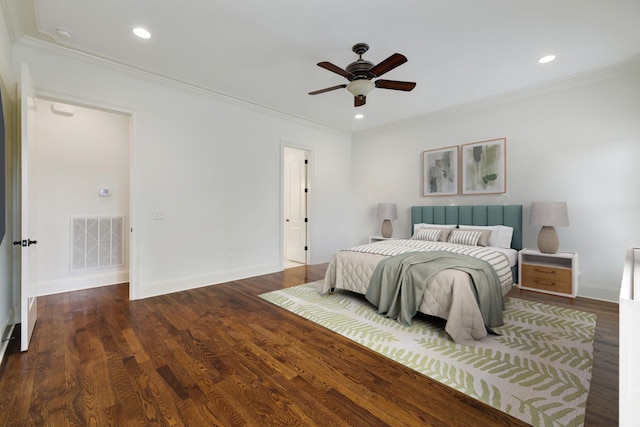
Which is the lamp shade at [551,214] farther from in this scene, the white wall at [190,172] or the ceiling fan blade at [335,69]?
the white wall at [190,172]

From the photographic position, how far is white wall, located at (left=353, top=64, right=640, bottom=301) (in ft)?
11.2

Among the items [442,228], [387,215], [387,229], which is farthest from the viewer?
[387,229]

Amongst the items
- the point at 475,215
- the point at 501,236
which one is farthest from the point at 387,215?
the point at 501,236

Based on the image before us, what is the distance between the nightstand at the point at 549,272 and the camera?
345 centimetres

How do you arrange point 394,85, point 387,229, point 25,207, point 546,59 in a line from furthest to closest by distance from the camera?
point 387,229
point 546,59
point 394,85
point 25,207

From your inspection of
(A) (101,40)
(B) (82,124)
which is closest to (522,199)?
(A) (101,40)

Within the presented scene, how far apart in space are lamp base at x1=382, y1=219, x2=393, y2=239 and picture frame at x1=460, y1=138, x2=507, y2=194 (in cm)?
143

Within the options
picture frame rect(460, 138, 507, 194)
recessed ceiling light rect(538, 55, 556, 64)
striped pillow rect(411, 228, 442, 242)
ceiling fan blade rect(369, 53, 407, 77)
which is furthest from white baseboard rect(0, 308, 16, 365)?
recessed ceiling light rect(538, 55, 556, 64)

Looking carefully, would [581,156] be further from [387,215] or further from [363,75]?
[363,75]

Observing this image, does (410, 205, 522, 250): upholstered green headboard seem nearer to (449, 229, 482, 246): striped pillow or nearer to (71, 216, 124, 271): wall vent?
(449, 229, 482, 246): striped pillow

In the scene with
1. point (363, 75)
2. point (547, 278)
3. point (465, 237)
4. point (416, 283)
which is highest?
point (363, 75)

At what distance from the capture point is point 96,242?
4.12 meters

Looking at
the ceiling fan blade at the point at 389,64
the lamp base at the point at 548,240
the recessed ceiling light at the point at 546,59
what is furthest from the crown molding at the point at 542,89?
the ceiling fan blade at the point at 389,64

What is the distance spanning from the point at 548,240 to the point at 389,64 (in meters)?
3.03
